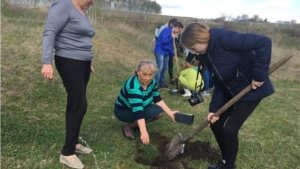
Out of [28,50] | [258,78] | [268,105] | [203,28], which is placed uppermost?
[203,28]

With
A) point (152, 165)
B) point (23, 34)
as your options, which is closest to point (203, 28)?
point (152, 165)

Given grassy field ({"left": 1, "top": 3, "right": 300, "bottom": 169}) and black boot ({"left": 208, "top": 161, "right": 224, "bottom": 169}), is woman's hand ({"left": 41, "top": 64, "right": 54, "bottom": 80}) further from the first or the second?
black boot ({"left": 208, "top": 161, "right": 224, "bottom": 169})

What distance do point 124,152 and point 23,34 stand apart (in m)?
7.07

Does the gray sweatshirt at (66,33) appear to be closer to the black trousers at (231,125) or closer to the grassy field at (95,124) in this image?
the grassy field at (95,124)

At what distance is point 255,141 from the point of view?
4406 mm

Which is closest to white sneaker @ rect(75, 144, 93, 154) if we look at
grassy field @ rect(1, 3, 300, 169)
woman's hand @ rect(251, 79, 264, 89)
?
grassy field @ rect(1, 3, 300, 169)

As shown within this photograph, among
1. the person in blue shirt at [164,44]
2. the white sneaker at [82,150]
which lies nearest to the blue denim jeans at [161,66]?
the person in blue shirt at [164,44]

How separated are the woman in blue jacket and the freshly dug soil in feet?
2.11

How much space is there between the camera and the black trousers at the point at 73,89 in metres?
2.78

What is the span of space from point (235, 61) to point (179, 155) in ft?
4.95

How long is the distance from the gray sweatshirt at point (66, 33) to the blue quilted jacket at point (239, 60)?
4.15 ft

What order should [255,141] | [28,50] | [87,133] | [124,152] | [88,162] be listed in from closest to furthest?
1. [88,162]
2. [124,152]
3. [87,133]
4. [255,141]
5. [28,50]

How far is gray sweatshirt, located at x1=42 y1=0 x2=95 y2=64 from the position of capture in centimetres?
258

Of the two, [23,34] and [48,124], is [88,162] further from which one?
[23,34]
